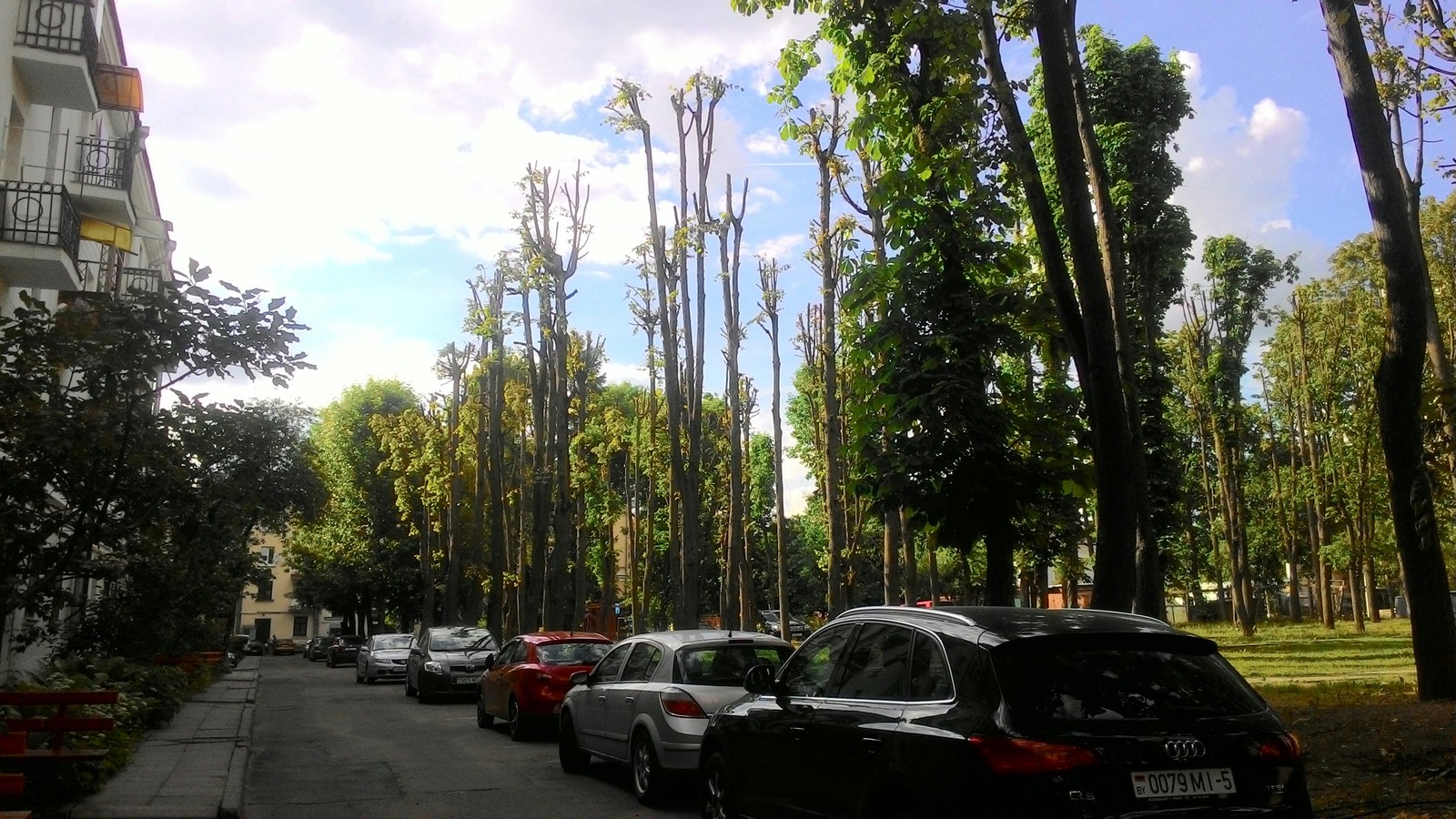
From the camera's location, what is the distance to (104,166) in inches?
760

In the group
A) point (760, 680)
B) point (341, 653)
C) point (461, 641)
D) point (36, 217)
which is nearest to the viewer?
point (760, 680)

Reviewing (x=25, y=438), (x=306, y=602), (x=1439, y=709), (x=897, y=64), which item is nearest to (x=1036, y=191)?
(x=897, y=64)

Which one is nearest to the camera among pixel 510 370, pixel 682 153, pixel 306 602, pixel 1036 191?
pixel 1036 191

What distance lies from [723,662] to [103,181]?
15.3 metres

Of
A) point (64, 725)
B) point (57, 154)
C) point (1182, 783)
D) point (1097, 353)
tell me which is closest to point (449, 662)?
point (57, 154)

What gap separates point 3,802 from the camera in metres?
8.56

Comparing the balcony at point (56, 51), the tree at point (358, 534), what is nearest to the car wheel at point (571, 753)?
the balcony at point (56, 51)

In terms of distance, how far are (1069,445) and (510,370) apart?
4494 centimetres

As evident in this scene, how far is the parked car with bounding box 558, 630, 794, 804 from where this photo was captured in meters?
9.55

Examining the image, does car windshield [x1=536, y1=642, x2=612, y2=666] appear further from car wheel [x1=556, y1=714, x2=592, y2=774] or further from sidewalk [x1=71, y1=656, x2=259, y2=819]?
sidewalk [x1=71, y1=656, x2=259, y2=819]

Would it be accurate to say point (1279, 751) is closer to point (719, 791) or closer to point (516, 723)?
point (719, 791)

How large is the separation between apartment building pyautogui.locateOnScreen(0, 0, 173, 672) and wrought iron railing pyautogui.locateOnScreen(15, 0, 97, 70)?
0.06ft

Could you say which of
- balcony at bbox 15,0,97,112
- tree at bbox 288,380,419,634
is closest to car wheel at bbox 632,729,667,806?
balcony at bbox 15,0,97,112

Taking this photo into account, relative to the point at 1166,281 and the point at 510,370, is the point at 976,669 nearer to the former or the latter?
the point at 1166,281
